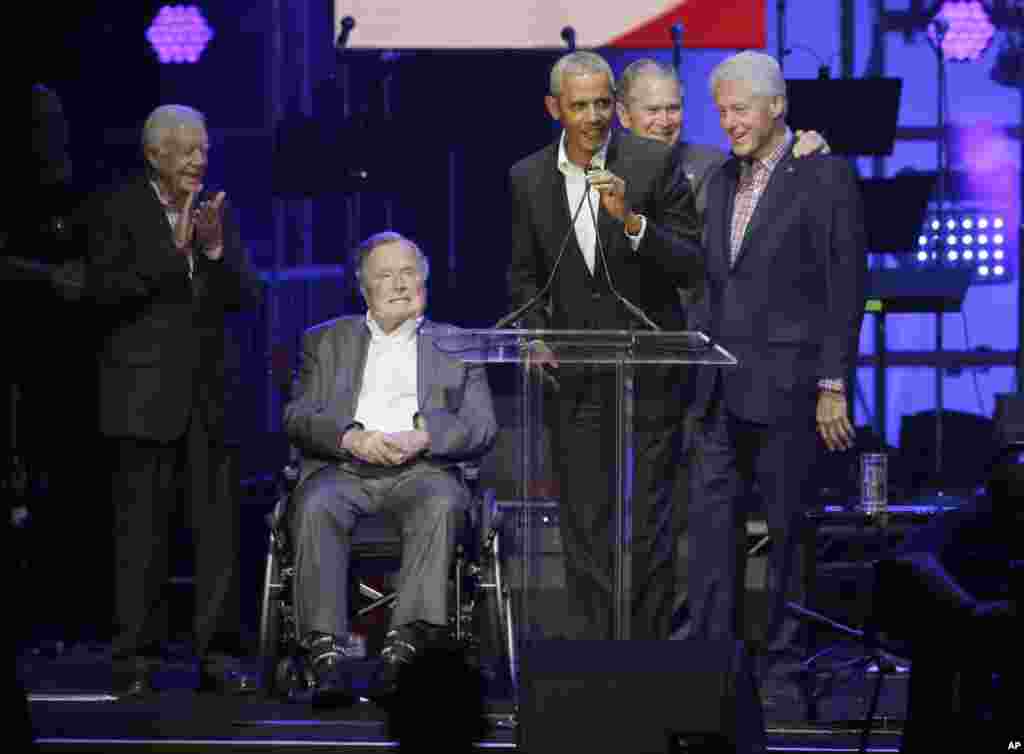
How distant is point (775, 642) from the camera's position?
5.64 meters

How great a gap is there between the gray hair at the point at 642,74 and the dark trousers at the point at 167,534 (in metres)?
1.59

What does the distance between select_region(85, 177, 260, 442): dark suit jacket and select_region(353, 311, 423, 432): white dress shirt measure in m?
0.40

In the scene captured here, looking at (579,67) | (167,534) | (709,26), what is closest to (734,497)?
(579,67)

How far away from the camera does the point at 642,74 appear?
6.03 metres

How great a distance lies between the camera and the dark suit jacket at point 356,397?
225 inches

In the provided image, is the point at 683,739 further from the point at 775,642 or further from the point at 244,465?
the point at 244,465

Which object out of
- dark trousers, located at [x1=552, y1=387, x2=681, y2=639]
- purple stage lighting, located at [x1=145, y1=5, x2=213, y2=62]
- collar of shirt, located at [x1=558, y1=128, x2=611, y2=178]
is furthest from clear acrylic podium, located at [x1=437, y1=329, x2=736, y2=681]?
purple stage lighting, located at [x1=145, y1=5, x2=213, y2=62]

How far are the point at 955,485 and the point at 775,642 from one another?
94.9 inches

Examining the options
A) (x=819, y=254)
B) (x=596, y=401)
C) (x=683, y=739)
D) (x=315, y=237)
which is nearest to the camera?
(x=683, y=739)

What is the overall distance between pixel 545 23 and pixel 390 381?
2138 millimetres

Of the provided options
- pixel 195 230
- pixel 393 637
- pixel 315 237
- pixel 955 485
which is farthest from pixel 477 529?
pixel 315 237

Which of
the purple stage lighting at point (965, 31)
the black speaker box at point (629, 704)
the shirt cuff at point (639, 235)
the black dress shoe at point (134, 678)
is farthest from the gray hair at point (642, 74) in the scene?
the purple stage lighting at point (965, 31)

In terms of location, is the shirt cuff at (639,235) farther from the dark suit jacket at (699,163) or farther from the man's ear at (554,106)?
the dark suit jacket at (699,163)

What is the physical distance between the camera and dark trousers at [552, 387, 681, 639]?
4840mm
